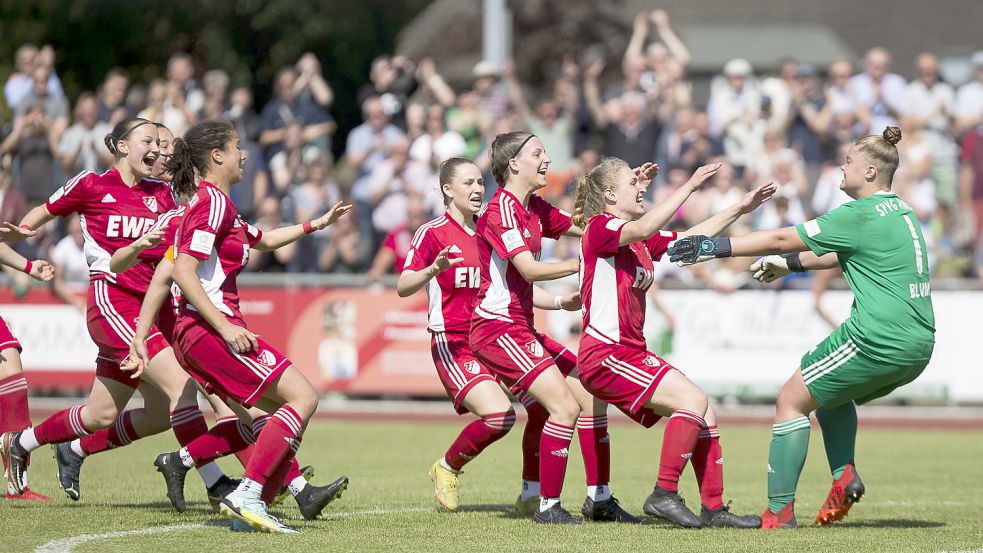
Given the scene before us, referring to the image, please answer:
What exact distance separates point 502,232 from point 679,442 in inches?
60.6

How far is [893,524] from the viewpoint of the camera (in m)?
7.81

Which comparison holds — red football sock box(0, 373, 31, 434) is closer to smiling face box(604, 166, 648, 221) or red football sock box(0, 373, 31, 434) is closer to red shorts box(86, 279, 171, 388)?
red shorts box(86, 279, 171, 388)

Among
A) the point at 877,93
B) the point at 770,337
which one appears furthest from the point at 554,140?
the point at 770,337

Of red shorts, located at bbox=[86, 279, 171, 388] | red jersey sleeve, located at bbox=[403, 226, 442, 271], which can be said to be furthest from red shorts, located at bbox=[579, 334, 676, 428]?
red shorts, located at bbox=[86, 279, 171, 388]

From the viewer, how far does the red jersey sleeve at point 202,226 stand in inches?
281

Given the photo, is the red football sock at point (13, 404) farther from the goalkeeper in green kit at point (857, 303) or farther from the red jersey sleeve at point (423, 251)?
the goalkeeper in green kit at point (857, 303)

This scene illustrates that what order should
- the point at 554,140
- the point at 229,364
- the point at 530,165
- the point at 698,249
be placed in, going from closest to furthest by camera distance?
1. the point at 698,249
2. the point at 229,364
3. the point at 530,165
4. the point at 554,140

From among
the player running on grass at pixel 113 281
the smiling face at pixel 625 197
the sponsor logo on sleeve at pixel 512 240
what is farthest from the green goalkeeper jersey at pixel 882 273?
the player running on grass at pixel 113 281

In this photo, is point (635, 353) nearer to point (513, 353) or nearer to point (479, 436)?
point (513, 353)

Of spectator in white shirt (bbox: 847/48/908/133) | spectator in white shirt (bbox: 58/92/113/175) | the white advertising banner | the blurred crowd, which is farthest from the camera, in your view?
spectator in white shirt (bbox: 58/92/113/175)

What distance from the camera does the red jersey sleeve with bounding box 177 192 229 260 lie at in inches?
281

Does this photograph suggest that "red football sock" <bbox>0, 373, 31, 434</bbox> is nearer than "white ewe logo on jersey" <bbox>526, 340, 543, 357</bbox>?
No

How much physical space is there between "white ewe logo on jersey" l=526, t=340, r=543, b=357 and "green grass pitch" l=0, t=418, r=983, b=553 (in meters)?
0.96

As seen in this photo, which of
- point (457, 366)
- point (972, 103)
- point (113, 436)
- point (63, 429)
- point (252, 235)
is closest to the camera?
point (252, 235)
